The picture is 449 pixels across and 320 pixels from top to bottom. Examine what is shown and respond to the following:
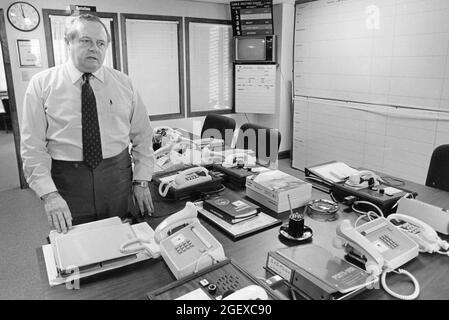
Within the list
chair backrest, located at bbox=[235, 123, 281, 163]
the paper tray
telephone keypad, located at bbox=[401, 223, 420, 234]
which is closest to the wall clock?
chair backrest, located at bbox=[235, 123, 281, 163]

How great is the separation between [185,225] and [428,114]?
10.2 ft

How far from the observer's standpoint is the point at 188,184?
1.86 meters

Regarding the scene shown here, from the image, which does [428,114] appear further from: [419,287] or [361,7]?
[419,287]

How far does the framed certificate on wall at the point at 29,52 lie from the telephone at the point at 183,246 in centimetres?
360

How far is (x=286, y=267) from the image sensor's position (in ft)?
3.80

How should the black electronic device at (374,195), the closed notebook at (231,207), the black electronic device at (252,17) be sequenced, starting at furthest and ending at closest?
the black electronic device at (252,17) → the black electronic device at (374,195) → the closed notebook at (231,207)

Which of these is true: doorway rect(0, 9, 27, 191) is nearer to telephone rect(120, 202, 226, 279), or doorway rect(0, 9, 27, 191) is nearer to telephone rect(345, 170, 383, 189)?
telephone rect(120, 202, 226, 279)

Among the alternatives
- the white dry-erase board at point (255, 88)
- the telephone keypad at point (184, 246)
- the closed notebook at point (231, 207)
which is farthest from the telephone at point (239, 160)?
the white dry-erase board at point (255, 88)

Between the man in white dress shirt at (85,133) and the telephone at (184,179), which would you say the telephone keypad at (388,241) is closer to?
the telephone at (184,179)

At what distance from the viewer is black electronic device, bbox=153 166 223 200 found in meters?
1.85

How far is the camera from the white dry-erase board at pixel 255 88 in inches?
199

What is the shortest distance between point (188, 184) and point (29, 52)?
3.29m

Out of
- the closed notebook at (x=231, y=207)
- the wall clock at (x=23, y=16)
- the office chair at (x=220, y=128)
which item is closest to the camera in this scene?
the closed notebook at (x=231, y=207)

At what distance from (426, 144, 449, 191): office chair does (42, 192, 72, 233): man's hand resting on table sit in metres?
2.19
